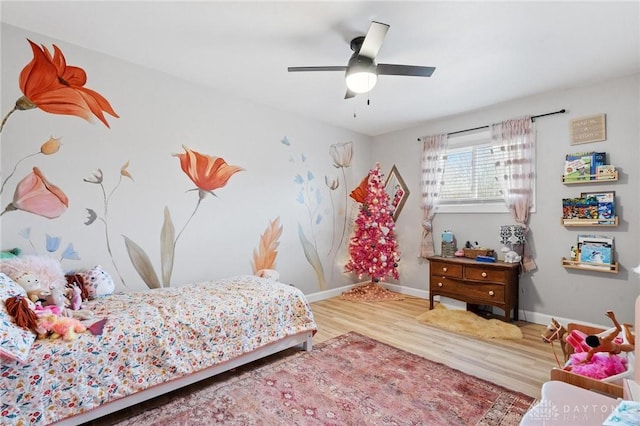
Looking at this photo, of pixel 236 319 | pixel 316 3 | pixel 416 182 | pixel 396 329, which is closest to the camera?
pixel 316 3

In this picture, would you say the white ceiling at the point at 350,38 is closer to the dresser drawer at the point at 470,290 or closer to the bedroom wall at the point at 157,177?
the bedroom wall at the point at 157,177

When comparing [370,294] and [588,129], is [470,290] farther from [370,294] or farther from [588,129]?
[588,129]

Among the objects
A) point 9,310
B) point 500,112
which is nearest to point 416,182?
point 500,112

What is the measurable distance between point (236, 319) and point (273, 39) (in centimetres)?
225

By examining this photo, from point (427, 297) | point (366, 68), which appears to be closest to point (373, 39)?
point (366, 68)

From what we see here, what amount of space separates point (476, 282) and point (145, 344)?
3387 mm

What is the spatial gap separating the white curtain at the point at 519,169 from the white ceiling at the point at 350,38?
16.6 inches

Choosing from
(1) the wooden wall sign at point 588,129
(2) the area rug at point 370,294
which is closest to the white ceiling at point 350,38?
(1) the wooden wall sign at point 588,129

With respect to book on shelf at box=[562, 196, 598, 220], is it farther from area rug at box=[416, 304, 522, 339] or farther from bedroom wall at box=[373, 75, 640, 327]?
area rug at box=[416, 304, 522, 339]

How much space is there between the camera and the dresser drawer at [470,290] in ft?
11.2

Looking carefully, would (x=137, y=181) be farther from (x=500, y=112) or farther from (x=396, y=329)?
(x=500, y=112)

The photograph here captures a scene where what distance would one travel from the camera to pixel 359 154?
514 centimetres

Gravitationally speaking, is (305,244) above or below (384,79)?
below

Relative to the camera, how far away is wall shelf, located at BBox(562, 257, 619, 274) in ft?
9.82
